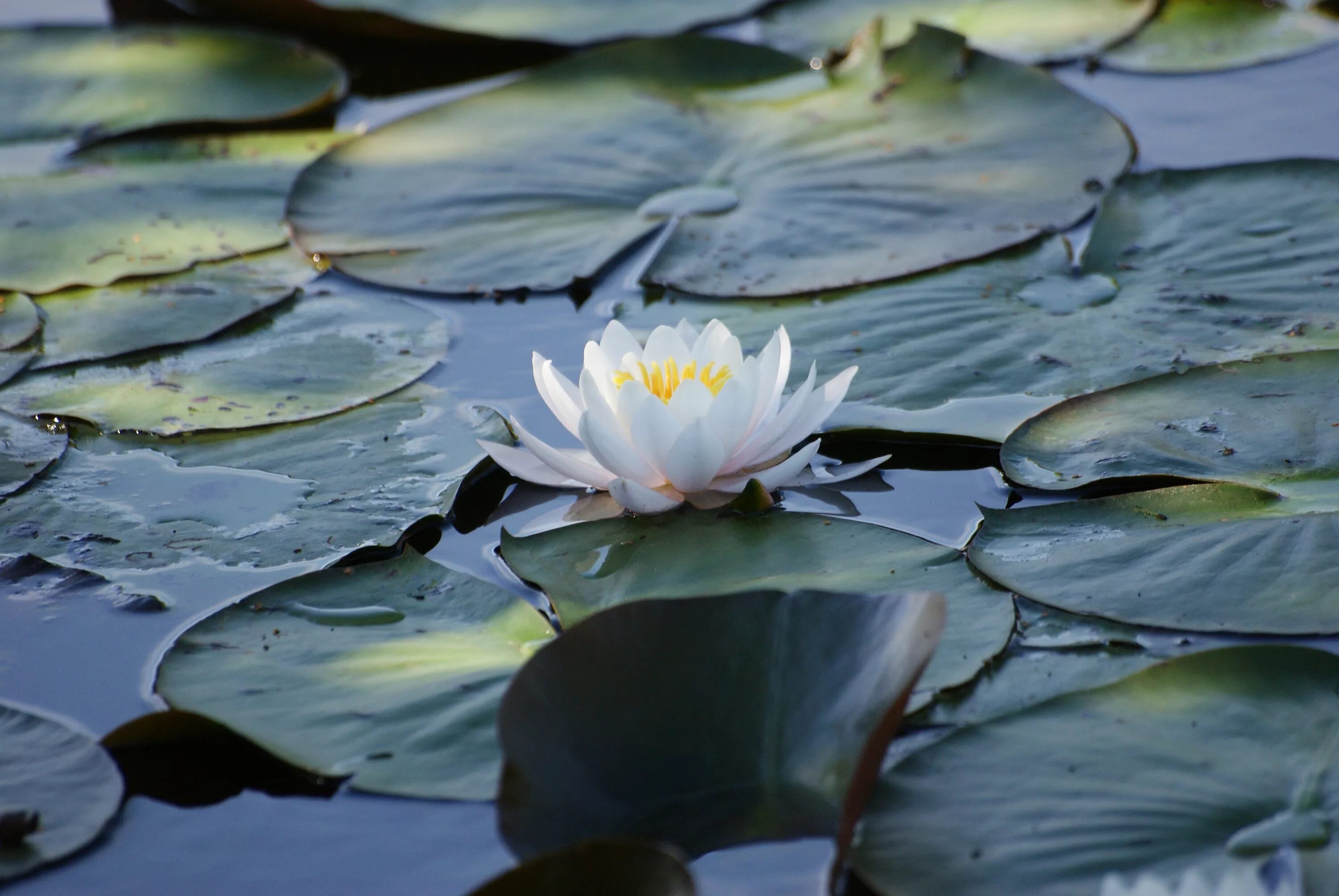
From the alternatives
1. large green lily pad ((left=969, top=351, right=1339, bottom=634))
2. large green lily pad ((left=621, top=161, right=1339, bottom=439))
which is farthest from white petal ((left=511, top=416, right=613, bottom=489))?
large green lily pad ((left=969, top=351, right=1339, bottom=634))

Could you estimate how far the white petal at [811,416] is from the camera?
178 centimetres

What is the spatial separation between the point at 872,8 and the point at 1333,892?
122 inches

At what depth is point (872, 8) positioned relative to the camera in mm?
3664

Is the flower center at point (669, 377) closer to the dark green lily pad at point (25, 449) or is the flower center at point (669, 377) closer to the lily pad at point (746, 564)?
the lily pad at point (746, 564)

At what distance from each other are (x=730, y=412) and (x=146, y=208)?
179cm

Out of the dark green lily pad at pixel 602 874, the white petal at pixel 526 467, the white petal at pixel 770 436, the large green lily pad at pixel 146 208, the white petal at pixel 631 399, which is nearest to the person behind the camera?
the dark green lily pad at pixel 602 874

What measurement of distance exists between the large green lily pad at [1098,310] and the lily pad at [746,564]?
1.04 feet

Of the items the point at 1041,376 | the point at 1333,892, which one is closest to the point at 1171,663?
the point at 1333,892

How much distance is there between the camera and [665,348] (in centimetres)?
176

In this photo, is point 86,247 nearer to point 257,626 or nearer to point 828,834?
point 257,626

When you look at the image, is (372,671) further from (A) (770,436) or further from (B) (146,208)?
(B) (146,208)

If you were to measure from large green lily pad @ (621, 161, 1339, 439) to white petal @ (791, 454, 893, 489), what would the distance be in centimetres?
10

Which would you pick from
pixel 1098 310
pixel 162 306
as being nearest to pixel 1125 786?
pixel 1098 310

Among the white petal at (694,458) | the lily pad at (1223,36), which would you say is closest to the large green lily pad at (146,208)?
the white petal at (694,458)
